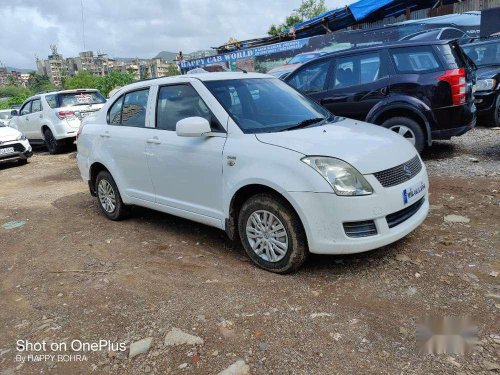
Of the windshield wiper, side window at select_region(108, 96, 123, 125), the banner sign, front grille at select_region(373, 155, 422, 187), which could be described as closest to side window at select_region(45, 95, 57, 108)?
the banner sign

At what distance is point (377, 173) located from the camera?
10.5 ft

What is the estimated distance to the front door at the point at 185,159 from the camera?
12.4 ft

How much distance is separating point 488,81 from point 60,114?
10.4m

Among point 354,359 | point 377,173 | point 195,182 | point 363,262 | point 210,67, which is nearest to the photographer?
point 354,359

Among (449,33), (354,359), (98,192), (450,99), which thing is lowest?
(354,359)

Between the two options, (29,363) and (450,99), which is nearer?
(29,363)

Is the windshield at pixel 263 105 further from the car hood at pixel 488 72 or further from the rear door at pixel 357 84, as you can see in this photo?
the car hood at pixel 488 72

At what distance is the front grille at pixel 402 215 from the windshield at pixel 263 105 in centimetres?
118

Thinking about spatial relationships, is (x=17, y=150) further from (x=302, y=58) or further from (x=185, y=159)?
(x=302, y=58)

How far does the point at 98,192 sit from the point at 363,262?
358cm

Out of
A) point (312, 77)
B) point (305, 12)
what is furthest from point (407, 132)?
point (305, 12)

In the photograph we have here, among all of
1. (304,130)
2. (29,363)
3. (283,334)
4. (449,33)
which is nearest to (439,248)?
(304,130)

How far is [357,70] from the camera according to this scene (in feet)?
22.7

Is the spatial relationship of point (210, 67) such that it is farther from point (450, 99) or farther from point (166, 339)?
point (166, 339)
